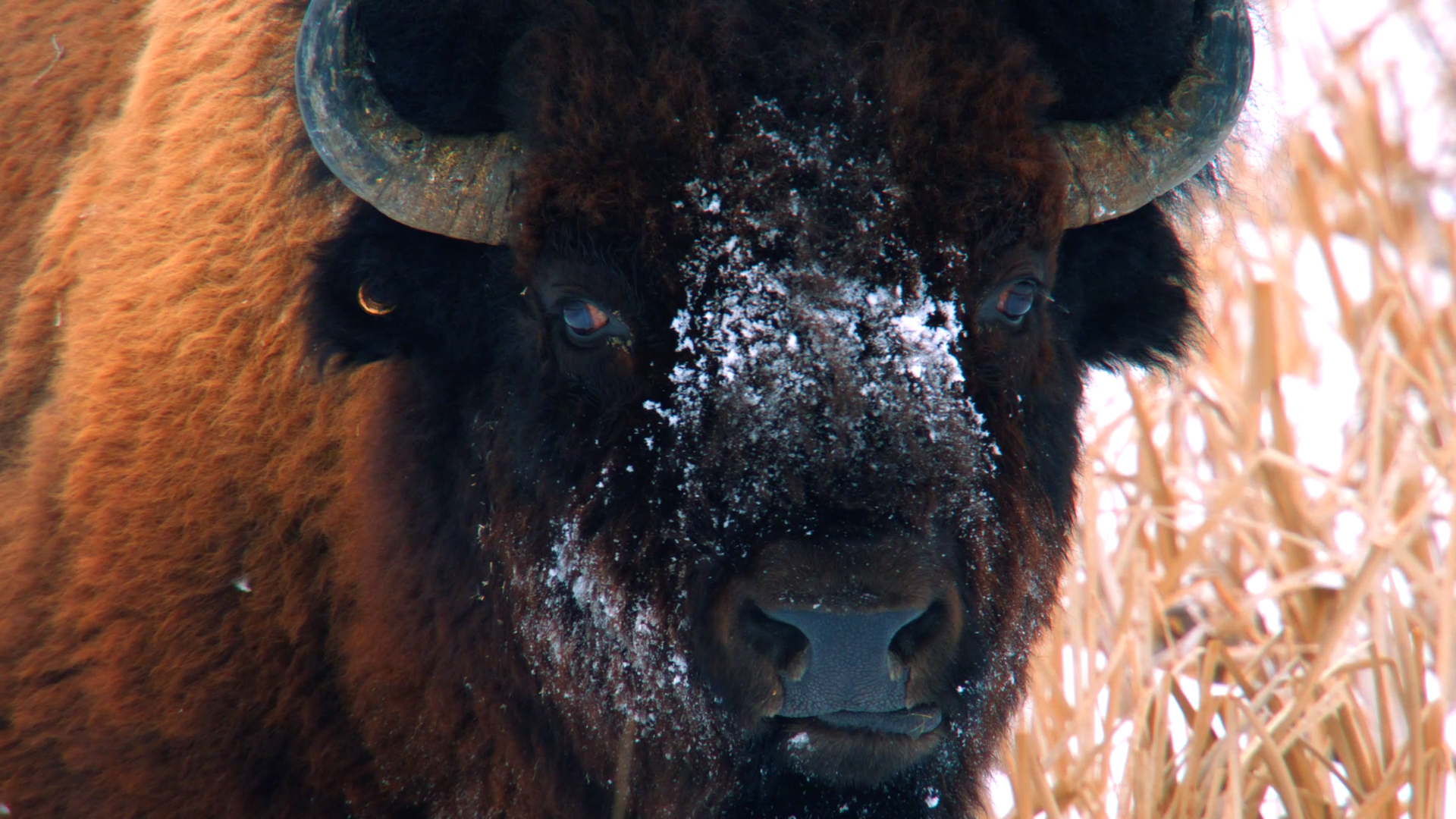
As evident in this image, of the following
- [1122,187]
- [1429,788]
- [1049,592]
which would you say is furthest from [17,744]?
[1429,788]

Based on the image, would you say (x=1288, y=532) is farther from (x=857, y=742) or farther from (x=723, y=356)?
(x=723, y=356)

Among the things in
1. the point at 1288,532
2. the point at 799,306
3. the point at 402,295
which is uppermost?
the point at 799,306

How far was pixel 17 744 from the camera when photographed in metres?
2.63

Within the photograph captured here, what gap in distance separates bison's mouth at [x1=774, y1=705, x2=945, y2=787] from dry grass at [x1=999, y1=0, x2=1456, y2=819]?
4.13 feet

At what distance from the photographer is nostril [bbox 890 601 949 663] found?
1.98m

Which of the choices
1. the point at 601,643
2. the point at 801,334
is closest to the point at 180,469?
the point at 601,643

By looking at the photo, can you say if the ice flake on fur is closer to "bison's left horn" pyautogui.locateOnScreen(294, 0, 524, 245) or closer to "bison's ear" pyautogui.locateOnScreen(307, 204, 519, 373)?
"bison's ear" pyautogui.locateOnScreen(307, 204, 519, 373)

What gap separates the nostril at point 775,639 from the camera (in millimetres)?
1943

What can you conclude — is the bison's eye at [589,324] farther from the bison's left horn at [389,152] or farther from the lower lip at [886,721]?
the lower lip at [886,721]

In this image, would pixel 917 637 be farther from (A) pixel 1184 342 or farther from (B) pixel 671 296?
(A) pixel 1184 342

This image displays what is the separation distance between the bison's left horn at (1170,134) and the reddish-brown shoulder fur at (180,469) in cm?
140

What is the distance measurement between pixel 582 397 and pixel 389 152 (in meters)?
0.53

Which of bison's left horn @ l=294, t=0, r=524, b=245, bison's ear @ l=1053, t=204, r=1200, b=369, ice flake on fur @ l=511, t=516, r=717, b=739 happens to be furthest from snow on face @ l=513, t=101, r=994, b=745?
bison's ear @ l=1053, t=204, r=1200, b=369

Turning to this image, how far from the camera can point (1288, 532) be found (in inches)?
157
